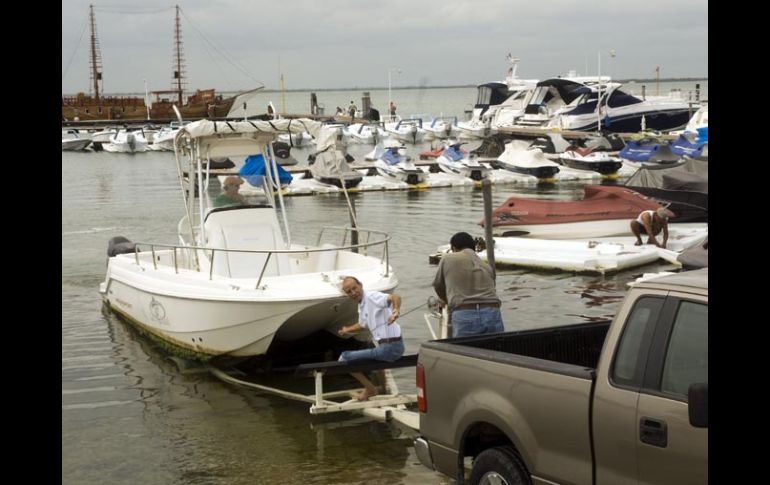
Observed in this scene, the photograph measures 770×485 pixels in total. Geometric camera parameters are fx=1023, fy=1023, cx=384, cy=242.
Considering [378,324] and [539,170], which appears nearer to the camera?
[378,324]

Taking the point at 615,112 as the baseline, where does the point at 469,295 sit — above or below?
below

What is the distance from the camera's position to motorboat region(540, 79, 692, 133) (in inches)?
2633

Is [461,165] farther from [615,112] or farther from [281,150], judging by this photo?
[615,112]

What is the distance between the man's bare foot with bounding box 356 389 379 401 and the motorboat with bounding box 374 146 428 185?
3311 centimetres

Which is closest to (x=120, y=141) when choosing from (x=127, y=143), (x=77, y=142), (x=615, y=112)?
(x=127, y=143)

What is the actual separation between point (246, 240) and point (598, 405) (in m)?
9.70

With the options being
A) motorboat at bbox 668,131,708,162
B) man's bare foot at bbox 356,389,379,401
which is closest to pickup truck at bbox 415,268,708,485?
man's bare foot at bbox 356,389,379,401

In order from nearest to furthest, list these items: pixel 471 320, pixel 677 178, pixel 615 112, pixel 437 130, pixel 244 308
Answer: pixel 471 320
pixel 244 308
pixel 677 178
pixel 615 112
pixel 437 130

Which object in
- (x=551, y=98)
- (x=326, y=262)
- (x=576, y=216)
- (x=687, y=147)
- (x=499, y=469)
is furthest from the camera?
(x=551, y=98)

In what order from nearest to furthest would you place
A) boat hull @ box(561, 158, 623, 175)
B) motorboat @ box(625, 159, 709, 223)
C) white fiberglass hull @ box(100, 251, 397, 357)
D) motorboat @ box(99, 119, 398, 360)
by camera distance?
1. white fiberglass hull @ box(100, 251, 397, 357)
2. motorboat @ box(99, 119, 398, 360)
3. motorboat @ box(625, 159, 709, 223)
4. boat hull @ box(561, 158, 623, 175)

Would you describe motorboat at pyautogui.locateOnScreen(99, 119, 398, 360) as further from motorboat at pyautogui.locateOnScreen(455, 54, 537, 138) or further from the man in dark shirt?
motorboat at pyautogui.locateOnScreen(455, 54, 537, 138)

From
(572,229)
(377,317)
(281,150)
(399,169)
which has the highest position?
(281,150)

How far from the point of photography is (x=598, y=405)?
5.71 metres
